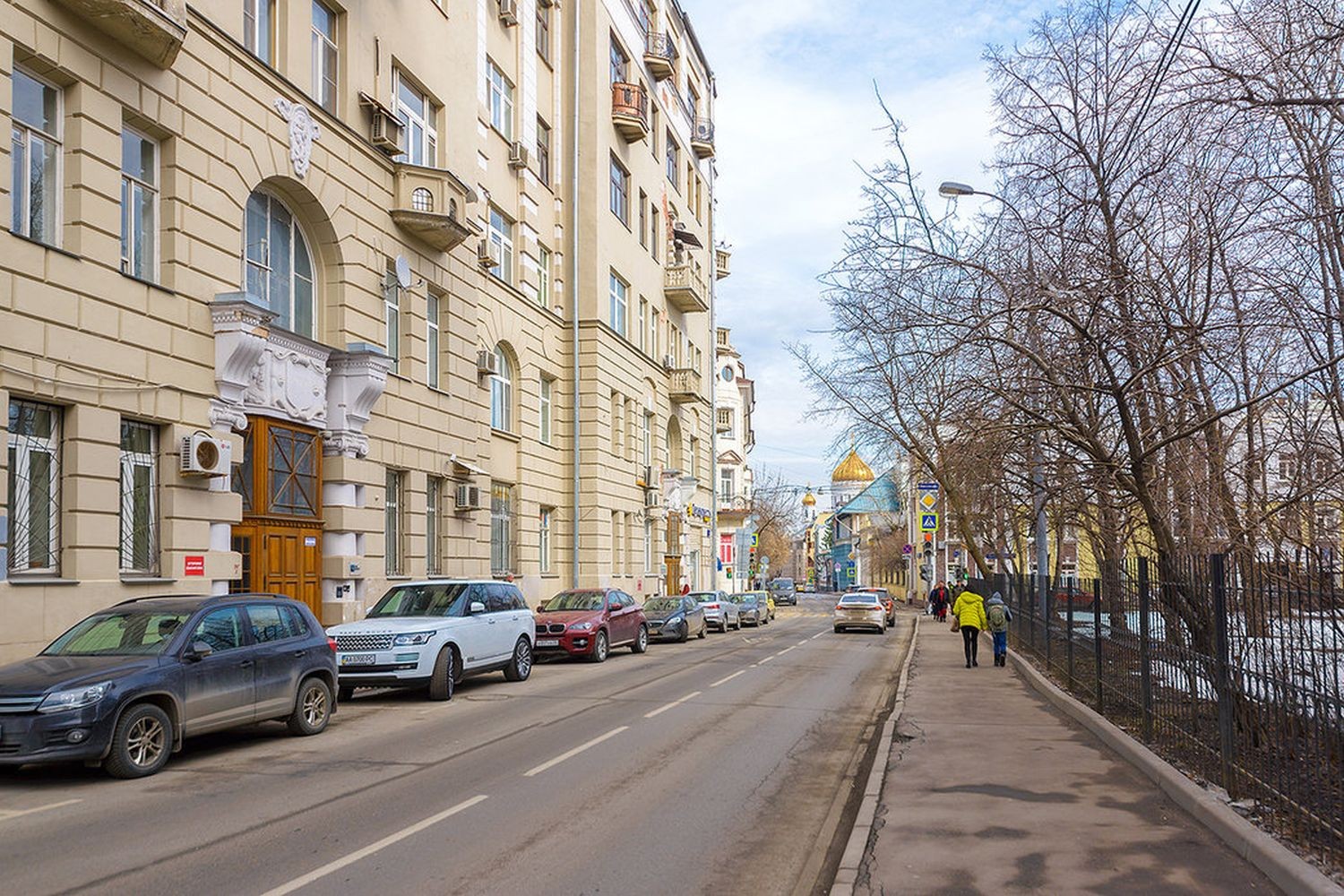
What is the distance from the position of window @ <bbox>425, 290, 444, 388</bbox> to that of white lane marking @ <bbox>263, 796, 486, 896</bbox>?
712 inches

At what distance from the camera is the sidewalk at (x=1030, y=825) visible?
700cm

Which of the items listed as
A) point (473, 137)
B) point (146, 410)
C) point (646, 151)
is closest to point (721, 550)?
point (646, 151)

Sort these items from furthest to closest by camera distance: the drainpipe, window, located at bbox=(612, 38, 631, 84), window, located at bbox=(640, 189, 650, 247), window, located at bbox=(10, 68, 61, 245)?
window, located at bbox=(640, 189, 650, 247)
window, located at bbox=(612, 38, 631, 84)
the drainpipe
window, located at bbox=(10, 68, 61, 245)

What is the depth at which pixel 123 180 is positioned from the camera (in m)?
17.2

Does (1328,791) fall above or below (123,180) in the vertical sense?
below

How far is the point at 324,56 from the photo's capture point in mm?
22953

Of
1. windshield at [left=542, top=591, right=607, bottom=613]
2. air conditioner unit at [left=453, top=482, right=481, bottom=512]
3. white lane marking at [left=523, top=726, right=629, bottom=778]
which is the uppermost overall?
air conditioner unit at [left=453, top=482, right=481, bottom=512]

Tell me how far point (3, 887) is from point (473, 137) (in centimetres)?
2430

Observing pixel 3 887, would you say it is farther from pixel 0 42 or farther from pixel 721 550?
pixel 721 550

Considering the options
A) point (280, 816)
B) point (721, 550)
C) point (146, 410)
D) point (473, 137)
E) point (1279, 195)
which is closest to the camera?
point (280, 816)

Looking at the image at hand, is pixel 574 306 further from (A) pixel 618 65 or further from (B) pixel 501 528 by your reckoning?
(A) pixel 618 65

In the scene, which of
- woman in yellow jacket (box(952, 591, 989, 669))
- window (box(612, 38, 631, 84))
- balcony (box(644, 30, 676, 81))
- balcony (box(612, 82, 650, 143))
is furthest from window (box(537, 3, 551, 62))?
woman in yellow jacket (box(952, 591, 989, 669))

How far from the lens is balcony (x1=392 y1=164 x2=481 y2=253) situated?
82.0ft

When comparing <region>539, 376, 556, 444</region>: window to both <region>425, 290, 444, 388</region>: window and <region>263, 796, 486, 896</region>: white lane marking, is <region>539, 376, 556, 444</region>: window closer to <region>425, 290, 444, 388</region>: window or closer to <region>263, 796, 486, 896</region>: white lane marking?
<region>425, 290, 444, 388</region>: window
